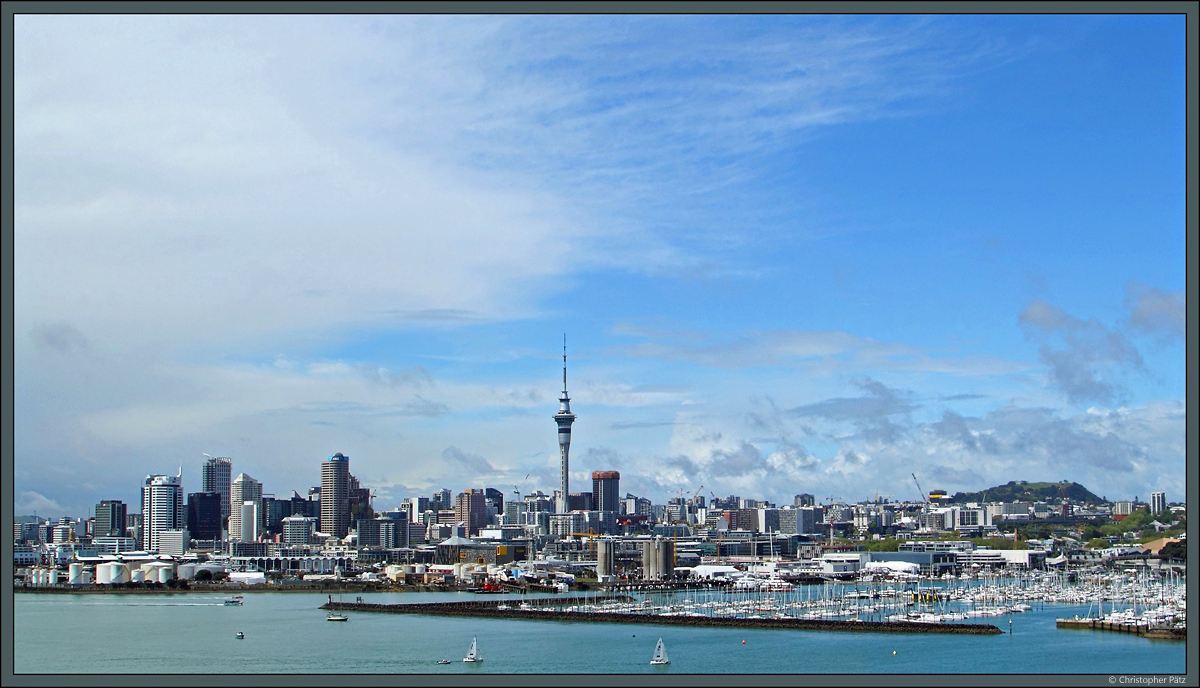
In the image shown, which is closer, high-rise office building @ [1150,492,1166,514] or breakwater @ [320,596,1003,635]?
breakwater @ [320,596,1003,635]

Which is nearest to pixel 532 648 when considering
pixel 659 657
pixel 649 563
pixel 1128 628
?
pixel 659 657

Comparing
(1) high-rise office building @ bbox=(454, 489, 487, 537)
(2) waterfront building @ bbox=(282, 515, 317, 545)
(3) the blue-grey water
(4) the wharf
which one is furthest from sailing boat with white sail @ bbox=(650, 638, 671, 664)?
(1) high-rise office building @ bbox=(454, 489, 487, 537)

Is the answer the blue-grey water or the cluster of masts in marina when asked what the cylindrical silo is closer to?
the cluster of masts in marina

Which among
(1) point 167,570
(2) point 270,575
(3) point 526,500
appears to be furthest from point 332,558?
(3) point 526,500

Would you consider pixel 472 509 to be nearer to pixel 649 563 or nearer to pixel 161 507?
pixel 161 507

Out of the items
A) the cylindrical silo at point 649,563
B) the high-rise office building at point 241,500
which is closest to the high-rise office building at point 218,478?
the high-rise office building at point 241,500

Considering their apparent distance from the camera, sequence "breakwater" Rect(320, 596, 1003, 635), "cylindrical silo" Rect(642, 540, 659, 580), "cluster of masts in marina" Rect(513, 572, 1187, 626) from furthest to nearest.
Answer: "cylindrical silo" Rect(642, 540, 659, 580) → "cluster of masts in marina" Rect(513, 572, 1187, 626) → "breakwater" Rect(320, 596, 1003, 635)

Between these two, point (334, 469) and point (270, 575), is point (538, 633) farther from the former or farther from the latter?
point (334, 469)
